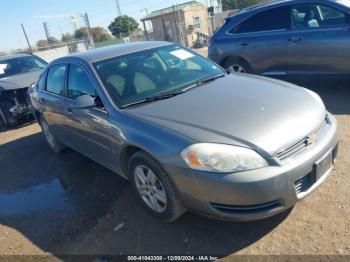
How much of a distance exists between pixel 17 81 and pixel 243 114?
23.2 feet

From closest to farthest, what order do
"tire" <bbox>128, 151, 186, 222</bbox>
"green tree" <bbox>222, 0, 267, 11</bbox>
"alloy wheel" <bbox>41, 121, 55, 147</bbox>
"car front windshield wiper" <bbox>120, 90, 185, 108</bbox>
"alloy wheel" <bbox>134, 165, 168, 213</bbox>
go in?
"tire" <bbox>128, 151, 186, 222</bbox> < "alloy wheel" <bbox>134, 165, 168, 213</bbox> < "car front windshield wiper" <bbox>120, 90, 185, 108</bbox> < "alloy wheel" <bbox>41, 121, 55, 147</bbox> < "green tree" <bbox>222, 0, 267, 11</bbox>

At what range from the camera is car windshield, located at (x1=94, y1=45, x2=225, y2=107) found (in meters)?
3.73

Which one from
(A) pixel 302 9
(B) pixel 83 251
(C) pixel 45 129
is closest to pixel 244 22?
(A) pixel 302 9

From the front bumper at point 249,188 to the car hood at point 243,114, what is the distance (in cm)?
18

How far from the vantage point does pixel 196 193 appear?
2.81 m

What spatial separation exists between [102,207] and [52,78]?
2.33 metres

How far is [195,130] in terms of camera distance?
2908mm

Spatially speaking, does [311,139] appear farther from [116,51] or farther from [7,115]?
[7,115]

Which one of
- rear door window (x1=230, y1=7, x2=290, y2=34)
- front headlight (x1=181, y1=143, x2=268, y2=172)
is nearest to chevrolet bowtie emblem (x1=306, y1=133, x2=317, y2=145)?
front headlight (x1=181, y1=143, x2=268, y2=172)

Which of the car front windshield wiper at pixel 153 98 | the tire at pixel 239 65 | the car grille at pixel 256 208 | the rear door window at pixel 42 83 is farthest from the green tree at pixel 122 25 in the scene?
the car grille at pixel 256 208

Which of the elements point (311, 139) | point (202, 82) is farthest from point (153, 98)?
point (311, 139)

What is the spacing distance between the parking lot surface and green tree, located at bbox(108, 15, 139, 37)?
5769 cm

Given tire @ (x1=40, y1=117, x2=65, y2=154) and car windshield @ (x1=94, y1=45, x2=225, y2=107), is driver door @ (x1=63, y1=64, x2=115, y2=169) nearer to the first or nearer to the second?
car windshield @ (x1=94, y1=45, x2=225, y2=107)

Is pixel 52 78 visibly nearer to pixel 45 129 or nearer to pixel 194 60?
pixel 45 129
